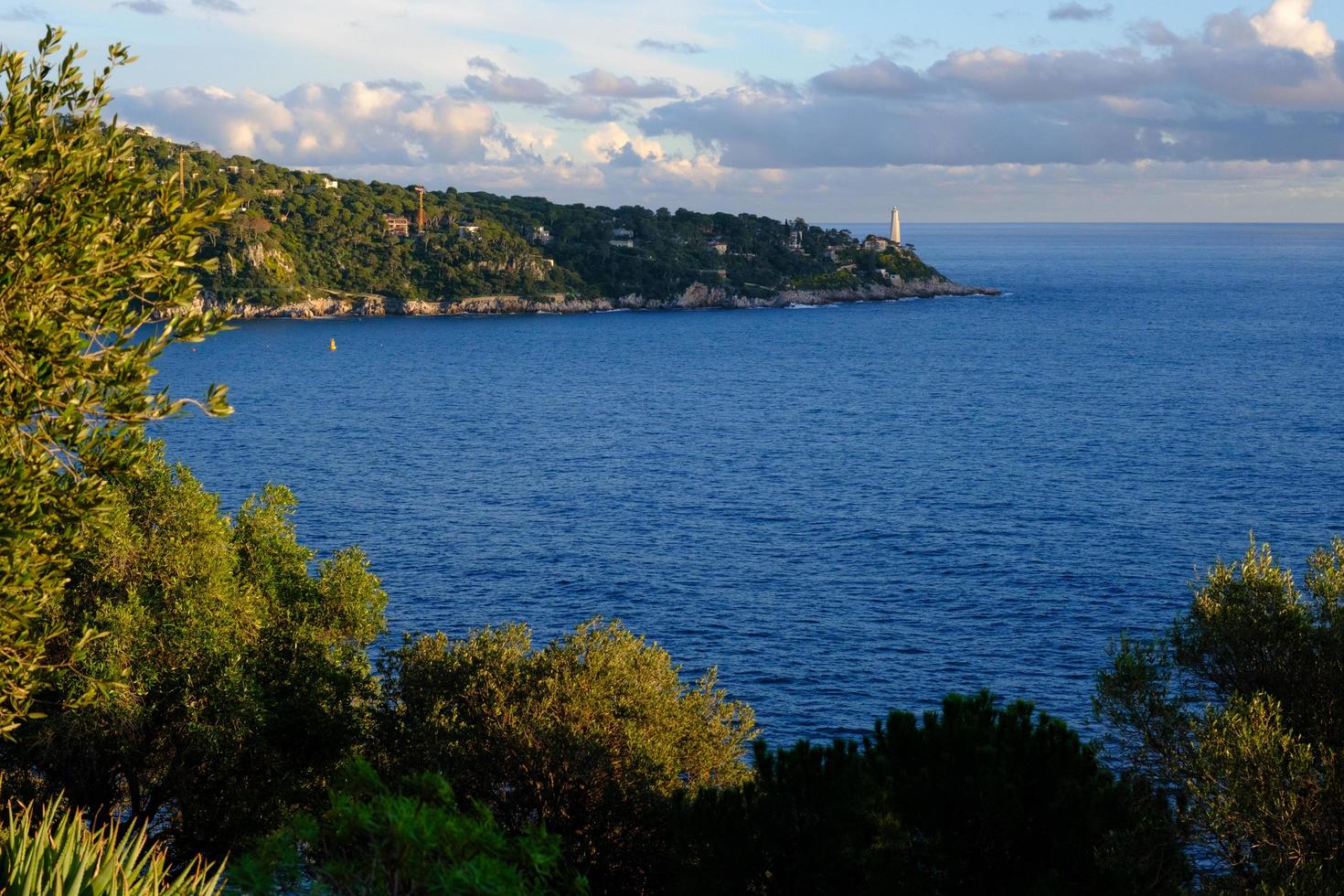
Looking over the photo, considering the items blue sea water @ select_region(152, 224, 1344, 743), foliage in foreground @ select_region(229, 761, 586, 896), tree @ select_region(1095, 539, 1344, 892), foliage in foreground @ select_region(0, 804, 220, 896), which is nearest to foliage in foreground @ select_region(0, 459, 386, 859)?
foliage in foreground @ select_region(229, 761, 586, 896)

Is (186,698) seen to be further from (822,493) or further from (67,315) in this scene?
(822,493)

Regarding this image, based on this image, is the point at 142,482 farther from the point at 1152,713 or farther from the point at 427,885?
the point at 1152,713

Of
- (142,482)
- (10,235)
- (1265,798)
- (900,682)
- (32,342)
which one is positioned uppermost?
(10,235)

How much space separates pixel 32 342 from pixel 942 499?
71.1 metres

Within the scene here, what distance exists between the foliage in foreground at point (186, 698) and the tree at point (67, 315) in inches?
479

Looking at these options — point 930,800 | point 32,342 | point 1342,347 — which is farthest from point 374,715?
point 1342,347

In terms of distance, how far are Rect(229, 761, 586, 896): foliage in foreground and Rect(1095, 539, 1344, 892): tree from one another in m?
10.4

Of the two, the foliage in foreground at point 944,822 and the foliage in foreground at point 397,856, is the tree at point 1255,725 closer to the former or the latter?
the foliage in foreground at point 944,822

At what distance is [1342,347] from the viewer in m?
153

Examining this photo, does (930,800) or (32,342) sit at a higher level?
(32,342)

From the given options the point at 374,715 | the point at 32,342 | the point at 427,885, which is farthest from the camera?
the point at 374,715

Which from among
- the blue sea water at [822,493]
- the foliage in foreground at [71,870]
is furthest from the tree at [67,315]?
the blue sea water at [822,493]

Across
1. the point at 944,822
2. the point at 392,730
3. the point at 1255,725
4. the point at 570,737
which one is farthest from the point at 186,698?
the point at 1255,725

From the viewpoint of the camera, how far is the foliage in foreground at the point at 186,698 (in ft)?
86.7
